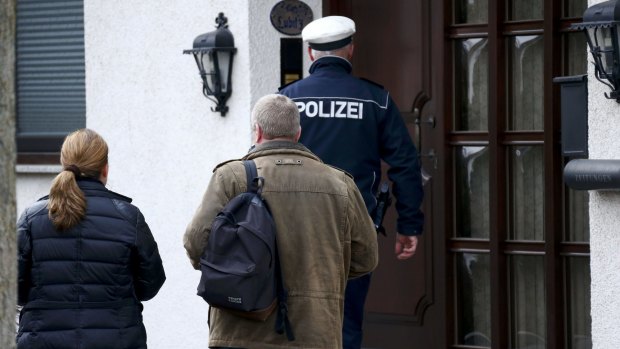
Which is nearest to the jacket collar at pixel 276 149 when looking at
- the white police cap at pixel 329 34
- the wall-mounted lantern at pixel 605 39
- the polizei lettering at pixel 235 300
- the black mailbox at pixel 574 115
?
the polizei lettering at pixel 235 300

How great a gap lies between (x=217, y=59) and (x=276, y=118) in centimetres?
254

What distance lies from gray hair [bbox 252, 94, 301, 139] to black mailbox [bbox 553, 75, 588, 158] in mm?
1547

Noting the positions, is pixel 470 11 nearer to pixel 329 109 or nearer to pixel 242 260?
pixel 329 109

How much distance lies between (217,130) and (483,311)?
178 cm

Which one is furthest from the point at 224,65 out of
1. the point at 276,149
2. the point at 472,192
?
the point at 276,149

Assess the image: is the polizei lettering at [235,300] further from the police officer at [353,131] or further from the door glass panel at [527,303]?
the door glass panel at [527,303]

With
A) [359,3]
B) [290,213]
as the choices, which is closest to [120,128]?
[359,3]

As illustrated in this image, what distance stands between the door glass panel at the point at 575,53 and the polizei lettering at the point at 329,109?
125 cm

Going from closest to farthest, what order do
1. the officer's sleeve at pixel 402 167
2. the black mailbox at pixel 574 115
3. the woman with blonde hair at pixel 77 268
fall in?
the woman with blonde hair at pixel 77 268 → the black mailbox at pixel 574 115 → the officer's sleeve at pixel 402 167

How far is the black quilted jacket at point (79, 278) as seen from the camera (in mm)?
5336

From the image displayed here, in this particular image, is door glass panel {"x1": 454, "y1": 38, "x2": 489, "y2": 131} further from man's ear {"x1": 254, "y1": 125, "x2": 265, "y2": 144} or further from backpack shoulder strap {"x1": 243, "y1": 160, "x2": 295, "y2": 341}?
backpack shoulder strap {"x1": 243, "y1": 160, "x2": 295, "y2": 341}

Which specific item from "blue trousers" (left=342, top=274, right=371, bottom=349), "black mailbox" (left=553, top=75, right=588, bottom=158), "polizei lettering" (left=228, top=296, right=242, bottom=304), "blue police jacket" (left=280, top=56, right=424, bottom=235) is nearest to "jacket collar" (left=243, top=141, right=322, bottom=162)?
"polizei lettering" (left=228, top=296, right=242, bottom=304)

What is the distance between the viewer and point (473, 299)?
7301mm

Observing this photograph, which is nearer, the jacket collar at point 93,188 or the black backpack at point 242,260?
the black backpack at point 242,260
